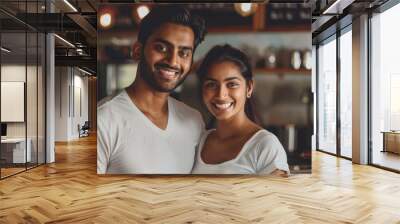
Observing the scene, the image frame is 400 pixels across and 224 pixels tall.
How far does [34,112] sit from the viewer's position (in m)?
7.67

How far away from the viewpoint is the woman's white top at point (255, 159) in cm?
643

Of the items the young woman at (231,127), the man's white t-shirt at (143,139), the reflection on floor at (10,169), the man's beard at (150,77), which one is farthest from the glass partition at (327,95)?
the reflection on floor at (10,169)

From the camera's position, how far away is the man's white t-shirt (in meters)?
6.44

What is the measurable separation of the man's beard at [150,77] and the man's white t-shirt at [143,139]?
21 cm

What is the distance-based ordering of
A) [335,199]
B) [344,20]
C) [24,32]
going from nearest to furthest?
[335,199] → [24,32] → [344,20]

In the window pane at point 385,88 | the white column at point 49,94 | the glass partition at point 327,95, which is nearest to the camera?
the window pane at point 385,88

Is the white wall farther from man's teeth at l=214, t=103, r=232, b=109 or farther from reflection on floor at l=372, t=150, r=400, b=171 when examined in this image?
reflection on floor at l=372, t=150, r=400, b=171

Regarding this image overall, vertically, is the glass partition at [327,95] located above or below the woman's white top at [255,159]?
above

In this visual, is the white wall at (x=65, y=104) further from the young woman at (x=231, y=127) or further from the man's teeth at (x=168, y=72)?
the young woman at (x=231, y=127)

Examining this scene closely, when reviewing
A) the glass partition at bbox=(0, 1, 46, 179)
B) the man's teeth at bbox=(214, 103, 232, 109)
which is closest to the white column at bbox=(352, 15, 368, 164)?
the man's teeth at bbox=(214, 103, 232, 109)

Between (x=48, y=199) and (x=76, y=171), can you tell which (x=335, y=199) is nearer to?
(x=48, y=199)

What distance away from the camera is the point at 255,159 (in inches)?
254

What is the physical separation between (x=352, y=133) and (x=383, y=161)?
0.94m

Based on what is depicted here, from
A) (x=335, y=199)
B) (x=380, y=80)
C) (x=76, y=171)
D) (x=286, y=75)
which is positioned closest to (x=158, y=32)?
(x=286, y=75)
